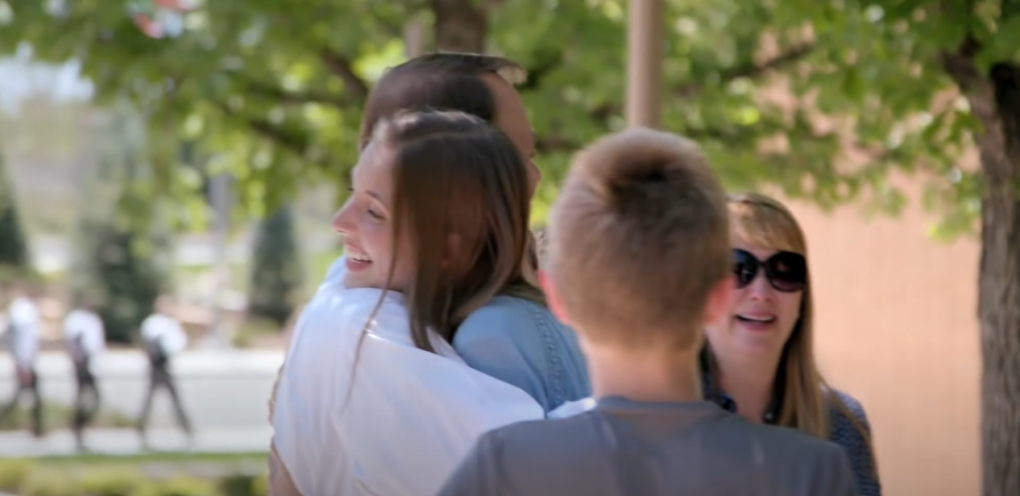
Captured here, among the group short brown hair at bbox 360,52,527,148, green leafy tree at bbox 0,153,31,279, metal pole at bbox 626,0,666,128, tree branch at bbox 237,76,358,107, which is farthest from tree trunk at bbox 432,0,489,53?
green leafy tree at bbox 0,153,31,279

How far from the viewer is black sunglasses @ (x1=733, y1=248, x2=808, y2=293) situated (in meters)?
2.63

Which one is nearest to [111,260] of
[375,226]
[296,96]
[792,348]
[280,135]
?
[280,135]

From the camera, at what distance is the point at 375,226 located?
183cm

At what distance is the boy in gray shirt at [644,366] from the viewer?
144cm

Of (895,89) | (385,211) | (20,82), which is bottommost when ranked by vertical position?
(385,211)

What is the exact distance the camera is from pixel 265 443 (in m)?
18.2

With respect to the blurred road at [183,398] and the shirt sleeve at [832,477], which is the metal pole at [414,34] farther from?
the blurred road at [183,398]

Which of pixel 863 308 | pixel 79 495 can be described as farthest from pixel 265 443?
pixel 863 308

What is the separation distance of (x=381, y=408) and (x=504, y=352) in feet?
0.55

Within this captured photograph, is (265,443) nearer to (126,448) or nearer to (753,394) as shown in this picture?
(126,448)

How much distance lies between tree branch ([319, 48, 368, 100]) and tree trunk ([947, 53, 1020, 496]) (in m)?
3.30

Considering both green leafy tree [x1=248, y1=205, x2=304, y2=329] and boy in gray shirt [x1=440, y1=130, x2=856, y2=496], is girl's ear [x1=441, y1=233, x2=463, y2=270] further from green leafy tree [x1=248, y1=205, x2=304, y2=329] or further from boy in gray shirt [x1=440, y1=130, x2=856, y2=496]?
A: green leafy tree [x1=248, y1=205, x2=304, y2=329]

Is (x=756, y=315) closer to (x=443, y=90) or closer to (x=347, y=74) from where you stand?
(x=443, y=90)

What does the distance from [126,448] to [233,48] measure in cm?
1141
